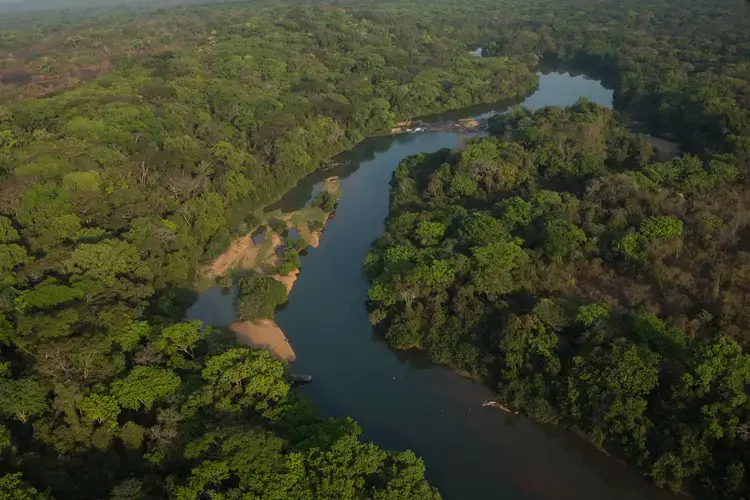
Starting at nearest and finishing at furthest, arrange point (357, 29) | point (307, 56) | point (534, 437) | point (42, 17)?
point (534, 437) → point (307, 56) → point (357, 29) → point (42, 17)

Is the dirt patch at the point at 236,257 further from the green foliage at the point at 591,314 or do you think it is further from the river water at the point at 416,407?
the green foliage at the point at 591,314

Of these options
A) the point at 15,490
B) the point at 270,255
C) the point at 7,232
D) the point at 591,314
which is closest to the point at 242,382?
the point at 15,490

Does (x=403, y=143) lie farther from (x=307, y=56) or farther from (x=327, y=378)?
(x=327, y=378)

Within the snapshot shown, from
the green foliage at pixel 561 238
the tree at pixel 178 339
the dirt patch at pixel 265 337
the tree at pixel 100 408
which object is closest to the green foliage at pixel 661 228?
the green foliage at pixel 561 238

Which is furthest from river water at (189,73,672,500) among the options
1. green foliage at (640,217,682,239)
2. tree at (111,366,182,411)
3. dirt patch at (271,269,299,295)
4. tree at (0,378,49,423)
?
green foliage at (640,217,682,239)

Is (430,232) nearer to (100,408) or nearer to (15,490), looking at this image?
(100,408)

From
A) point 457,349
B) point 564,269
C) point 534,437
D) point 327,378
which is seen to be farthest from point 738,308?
point 327,378
